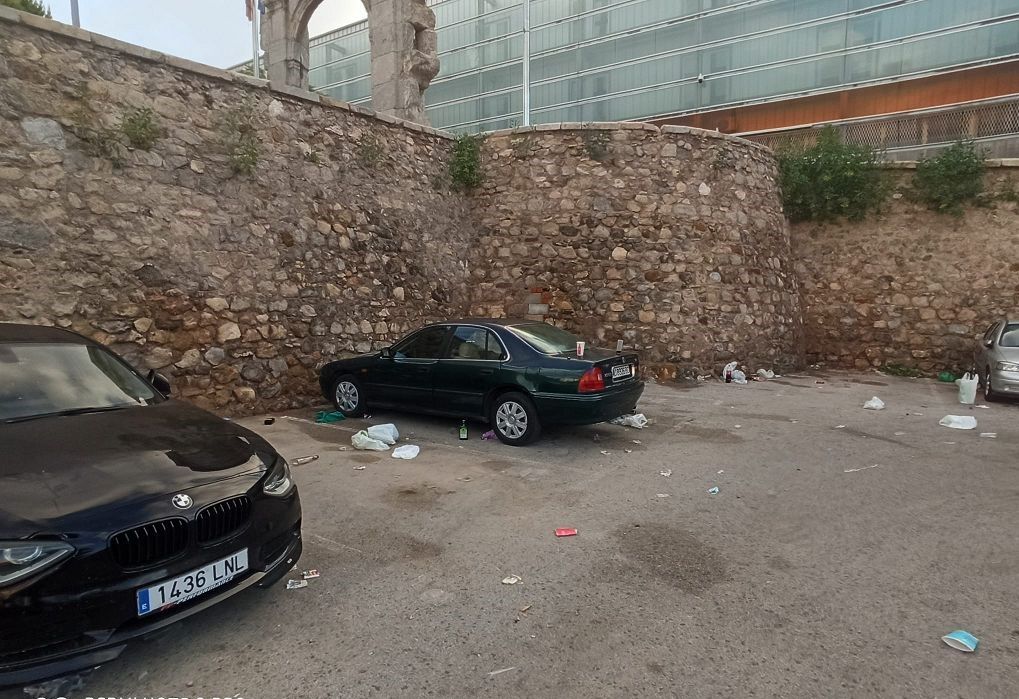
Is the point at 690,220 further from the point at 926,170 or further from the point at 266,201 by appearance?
the point at 266,201

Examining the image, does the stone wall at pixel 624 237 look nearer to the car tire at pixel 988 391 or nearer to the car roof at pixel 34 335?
the car tire at pixel 988 391

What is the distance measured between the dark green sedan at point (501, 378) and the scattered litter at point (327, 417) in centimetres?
17

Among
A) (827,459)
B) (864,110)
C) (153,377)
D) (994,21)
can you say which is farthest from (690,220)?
(994,21)

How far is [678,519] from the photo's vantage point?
4449mm

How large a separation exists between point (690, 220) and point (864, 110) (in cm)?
1731

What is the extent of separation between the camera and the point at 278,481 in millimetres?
3184

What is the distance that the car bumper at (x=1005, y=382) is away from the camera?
29.0 ft

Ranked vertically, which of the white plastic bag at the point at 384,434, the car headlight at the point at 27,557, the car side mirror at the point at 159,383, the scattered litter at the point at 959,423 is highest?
the car side mirror at the point at 159,383

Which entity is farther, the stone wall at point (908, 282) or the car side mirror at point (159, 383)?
the stone wall at point (908, 282)

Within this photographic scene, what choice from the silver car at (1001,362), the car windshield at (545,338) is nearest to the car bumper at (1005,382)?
→ the silver car at (1001,362)

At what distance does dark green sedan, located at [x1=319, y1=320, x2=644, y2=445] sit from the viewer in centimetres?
618

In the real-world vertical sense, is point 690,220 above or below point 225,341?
above

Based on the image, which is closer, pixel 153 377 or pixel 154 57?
pixel 153 377

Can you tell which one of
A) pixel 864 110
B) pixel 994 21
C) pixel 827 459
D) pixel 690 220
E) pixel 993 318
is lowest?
pixel 827 459
